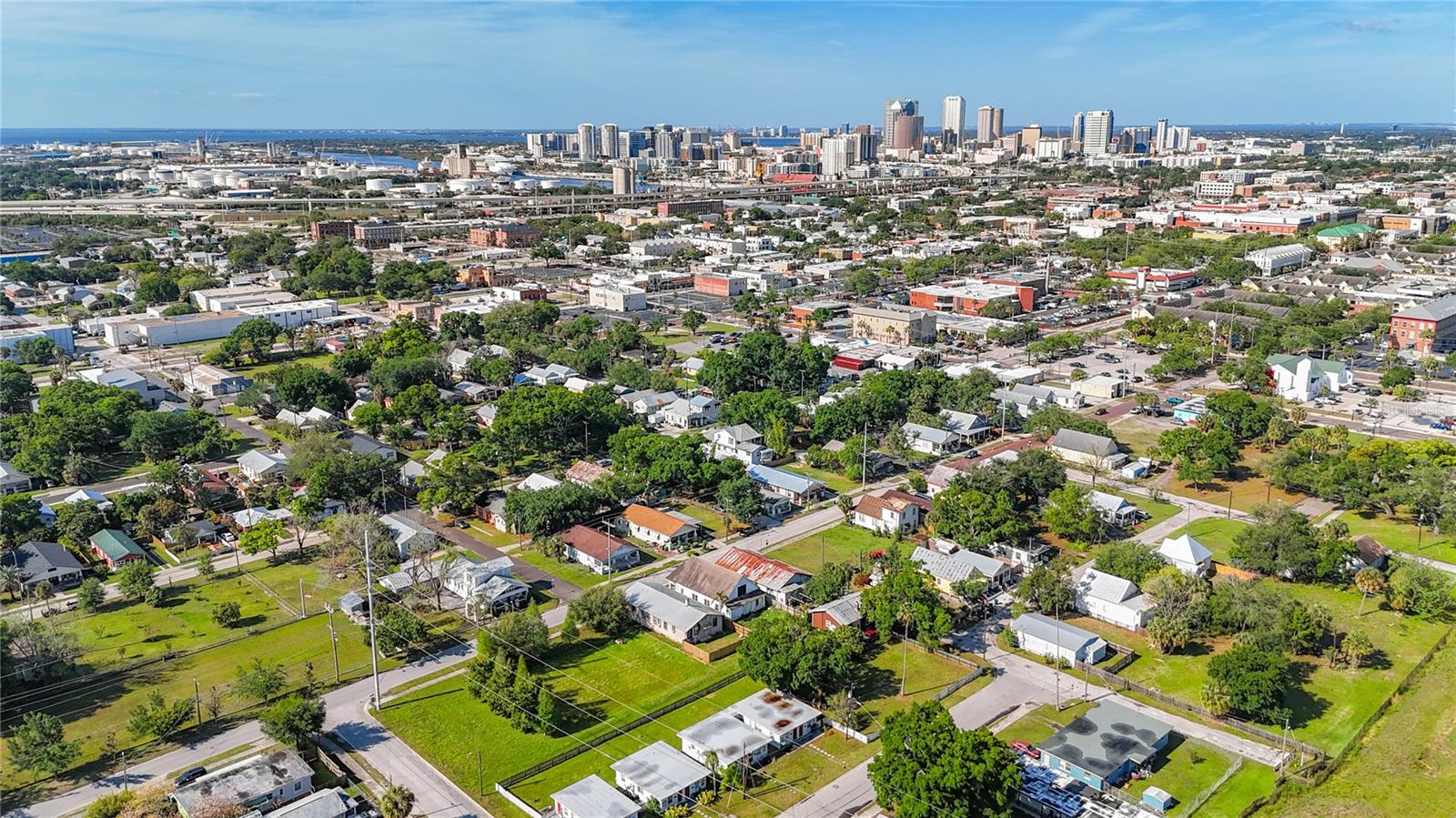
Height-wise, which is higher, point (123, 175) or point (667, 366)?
point (123, 175)

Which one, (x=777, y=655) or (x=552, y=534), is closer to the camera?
(x=777, y=655)

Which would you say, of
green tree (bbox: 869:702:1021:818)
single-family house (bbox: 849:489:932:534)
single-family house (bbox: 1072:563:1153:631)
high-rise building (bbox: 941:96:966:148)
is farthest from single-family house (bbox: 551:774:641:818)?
high-rise building (bbox: 941:96:966:148)

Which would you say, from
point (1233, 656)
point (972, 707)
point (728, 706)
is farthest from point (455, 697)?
point (1233, 656)

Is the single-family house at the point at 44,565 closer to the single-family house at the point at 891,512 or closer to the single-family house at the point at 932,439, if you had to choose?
the single-family house at the point at 891,512

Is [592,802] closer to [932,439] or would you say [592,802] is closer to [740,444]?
[740,444]

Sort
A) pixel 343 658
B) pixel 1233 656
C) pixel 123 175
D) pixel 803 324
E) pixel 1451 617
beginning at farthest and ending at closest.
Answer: pixel 123 175 → pixel 803 324 → pixel 1451 617 → pixel 343 658 → pixel 1233 656

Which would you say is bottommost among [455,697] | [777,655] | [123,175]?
[455,697]

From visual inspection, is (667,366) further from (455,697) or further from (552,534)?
(455,697)
